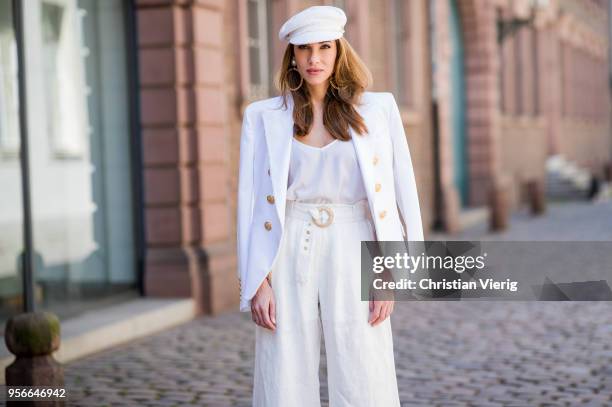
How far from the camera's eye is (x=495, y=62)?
72.8 ft

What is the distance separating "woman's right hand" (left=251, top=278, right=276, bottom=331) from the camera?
12.2 feet

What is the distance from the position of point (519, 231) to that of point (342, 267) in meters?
13.8

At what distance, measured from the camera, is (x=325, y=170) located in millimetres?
3781

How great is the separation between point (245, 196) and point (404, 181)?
554 mm

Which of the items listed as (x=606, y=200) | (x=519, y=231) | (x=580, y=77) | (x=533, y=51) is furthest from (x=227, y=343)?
(x=580, y=77)

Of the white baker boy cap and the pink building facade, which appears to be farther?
the pink building facade

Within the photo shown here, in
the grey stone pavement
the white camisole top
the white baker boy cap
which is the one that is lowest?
the grey stone pavement

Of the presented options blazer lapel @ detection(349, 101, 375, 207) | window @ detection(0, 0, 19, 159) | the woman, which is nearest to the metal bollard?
the woman

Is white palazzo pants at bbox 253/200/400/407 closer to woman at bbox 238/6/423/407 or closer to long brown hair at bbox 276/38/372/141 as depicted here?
woman at bbox 238/6/423/407

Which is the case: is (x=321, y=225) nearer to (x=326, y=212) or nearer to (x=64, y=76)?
(x=326, y=212)

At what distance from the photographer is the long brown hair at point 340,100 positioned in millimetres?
3781

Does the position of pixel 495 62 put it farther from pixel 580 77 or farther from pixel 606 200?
pixel 580 77

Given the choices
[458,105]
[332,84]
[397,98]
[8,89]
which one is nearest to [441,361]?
[8,89]

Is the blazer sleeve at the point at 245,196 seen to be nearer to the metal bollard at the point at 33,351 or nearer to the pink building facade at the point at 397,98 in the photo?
the metal bollard at the point at 33,351
